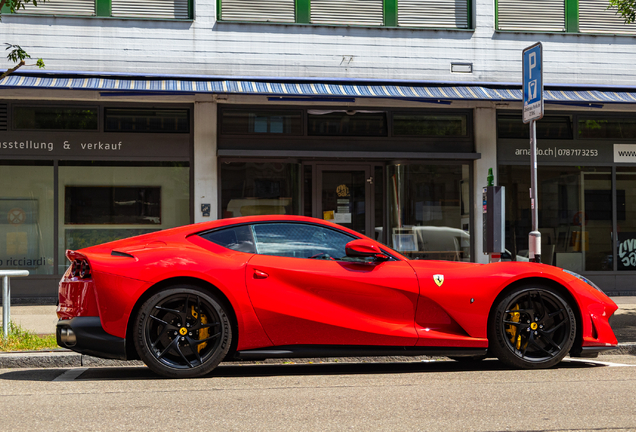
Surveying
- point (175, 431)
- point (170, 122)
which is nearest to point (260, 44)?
point (170, 122)

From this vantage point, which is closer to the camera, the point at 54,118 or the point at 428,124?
the point at 54,118

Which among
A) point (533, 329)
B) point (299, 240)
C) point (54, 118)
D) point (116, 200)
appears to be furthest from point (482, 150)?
point (299, 240)

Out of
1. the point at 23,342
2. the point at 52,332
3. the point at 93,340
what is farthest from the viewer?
the point at 52,332

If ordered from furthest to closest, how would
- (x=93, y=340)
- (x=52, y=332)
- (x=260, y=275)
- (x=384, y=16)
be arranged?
(x=384, y=16)
(x=52, y=332)
(x=260, y=275)
(x=93, y=340)

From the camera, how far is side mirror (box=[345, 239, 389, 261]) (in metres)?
5.61

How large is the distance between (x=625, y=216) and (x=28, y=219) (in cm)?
1078

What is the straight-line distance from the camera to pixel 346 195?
491 inches

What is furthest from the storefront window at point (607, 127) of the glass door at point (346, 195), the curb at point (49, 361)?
the curb at point (49, 361)

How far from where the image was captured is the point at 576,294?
5926 millimetres

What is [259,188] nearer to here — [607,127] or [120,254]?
[607,127]

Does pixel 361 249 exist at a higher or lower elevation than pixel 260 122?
lower

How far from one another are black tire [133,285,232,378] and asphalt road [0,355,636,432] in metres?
0.14

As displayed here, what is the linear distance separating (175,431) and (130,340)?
1626 millimetres

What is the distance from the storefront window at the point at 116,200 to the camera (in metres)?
11.9
